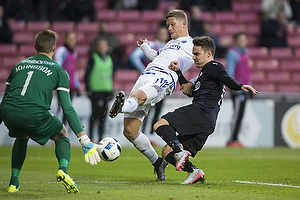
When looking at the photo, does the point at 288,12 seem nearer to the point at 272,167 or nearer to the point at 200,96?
the point at 272,167

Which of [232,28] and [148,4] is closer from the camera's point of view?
[148,4]

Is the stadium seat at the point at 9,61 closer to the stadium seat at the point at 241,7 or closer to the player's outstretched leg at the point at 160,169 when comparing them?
the stadium seat at the point at 241,7

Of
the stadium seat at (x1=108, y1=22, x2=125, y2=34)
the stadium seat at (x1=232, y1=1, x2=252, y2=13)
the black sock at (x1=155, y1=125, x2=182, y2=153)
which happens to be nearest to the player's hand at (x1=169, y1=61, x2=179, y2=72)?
the black sock at (x1=155, y1=125, x2=182, y2=153)

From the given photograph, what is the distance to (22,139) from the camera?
17.7 feet

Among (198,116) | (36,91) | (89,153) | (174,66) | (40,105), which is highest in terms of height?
(174,66)

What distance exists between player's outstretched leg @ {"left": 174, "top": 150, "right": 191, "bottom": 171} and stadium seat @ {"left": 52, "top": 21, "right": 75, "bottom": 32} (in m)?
10.7

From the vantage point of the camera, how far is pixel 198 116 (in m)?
5.97

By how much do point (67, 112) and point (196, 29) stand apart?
10015mm

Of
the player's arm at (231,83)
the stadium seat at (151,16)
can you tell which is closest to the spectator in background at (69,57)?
the stadium seat at (151,16)

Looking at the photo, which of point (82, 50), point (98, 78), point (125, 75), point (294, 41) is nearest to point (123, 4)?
point (82, 50)

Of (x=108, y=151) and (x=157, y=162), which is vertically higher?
(x=108, y=151)

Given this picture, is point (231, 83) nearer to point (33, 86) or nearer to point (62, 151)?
point (62, 151)

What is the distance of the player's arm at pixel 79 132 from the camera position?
4926 millimetres

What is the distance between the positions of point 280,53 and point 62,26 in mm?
6349
